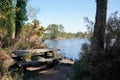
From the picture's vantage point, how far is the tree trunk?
10.5 m

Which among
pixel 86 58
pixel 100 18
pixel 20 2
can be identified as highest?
pixel 20 2

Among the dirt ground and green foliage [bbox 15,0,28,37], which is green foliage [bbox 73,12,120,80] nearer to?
the dirt ground

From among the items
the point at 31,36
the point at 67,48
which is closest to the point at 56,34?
the point at 67,48

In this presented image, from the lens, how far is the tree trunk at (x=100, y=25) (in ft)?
34.5

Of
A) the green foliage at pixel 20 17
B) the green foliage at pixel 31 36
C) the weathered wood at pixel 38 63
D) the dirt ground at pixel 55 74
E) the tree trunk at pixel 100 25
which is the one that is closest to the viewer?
the tree trunk at pixel 100 25

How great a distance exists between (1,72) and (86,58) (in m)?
3.15

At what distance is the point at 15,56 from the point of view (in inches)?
498

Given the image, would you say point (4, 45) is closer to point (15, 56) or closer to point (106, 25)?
point (15, 56)

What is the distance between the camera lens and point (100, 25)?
1071cm

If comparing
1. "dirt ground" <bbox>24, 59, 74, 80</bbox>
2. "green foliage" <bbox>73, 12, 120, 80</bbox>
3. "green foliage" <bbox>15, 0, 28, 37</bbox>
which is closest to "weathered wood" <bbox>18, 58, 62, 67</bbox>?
"dirt ground" <bbox>24, 59, 74, 80</bbox>

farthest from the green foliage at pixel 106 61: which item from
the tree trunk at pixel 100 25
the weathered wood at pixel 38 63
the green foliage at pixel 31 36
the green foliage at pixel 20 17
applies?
the green foliage at pixel 20 17

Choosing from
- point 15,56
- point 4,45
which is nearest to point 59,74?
point 15,56

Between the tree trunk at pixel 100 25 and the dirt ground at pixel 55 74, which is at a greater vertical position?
the tree trunk at pixel 100 25

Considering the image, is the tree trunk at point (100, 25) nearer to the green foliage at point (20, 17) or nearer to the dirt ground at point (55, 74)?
the dirt ground at point (55, 74)
